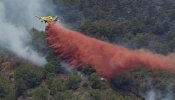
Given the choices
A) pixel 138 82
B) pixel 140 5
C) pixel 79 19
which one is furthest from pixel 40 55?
pixel 140 5

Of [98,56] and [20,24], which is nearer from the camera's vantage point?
[98,56]

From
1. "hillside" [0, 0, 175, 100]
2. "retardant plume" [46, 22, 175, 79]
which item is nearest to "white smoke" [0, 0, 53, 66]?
"hillside" [0, 0, 175, 100]

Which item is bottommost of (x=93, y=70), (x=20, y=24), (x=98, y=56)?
(x=93, y=70)

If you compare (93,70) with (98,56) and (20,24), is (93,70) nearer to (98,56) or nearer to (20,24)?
(98,56)

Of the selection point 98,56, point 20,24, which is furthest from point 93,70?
point 20,24

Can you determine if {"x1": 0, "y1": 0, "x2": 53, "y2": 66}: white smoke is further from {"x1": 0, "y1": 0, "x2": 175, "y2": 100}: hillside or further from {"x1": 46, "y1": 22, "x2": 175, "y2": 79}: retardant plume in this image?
{"x1": 46, "y1": 22, "x2": 175, "y2": 79}: retardant plume

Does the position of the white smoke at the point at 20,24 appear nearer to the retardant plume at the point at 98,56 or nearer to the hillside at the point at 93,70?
the hillside at the point at 93,70

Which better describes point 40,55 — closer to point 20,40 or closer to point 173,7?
point 20,40
